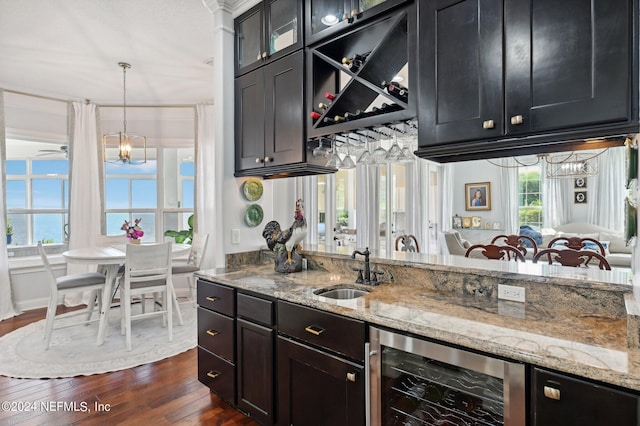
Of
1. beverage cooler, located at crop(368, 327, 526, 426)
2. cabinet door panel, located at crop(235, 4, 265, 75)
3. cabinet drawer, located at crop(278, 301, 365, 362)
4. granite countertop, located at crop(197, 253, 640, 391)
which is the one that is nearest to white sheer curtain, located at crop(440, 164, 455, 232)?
cabinet door panel, located at crop(235, 4, 265, 75)

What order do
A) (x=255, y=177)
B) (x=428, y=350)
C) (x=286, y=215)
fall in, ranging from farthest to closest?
1. (x=286, y=215)
2. (x=255, y=177)
3. (x=428, y=350)

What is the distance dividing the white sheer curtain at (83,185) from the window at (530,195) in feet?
26.9

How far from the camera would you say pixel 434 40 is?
175 cm

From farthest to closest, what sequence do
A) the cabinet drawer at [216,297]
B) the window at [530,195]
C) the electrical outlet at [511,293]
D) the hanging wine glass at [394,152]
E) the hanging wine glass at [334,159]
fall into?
the window at [530,195] → the hanging wine glass at [334,159] → the cabinet drawer at [216,297] → the hanging wine glass at [394,152] → the electrical outlet at [511,293]

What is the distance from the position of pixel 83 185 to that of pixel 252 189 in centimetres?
358

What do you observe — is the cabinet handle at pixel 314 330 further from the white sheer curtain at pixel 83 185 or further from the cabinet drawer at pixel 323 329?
the white sheer curtain at pixel 83 185

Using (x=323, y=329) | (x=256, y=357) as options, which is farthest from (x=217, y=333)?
(x=323, y=329)

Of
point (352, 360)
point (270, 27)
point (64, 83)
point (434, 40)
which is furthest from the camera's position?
point (64, 83)

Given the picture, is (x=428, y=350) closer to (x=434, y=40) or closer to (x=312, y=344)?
(x=312, y=344)

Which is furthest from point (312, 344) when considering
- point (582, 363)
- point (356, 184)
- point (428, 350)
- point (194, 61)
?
point (356, 184)

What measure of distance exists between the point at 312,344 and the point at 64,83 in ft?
15.8

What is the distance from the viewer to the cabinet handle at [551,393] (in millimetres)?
1113

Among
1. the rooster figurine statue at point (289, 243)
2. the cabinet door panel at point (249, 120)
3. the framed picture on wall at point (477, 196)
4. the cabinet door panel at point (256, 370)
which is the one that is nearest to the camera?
the cabinet door panel at point (256, 370)

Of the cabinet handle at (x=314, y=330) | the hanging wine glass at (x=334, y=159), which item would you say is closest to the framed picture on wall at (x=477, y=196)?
the hanging wine glass at (x=334, y=159)
